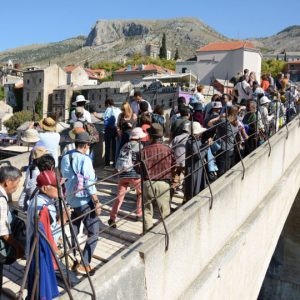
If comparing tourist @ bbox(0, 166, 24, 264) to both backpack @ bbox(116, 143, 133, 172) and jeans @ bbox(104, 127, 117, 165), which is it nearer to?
backpack @ bbox(116, 143, 133, 172)

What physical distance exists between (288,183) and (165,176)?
4582mm

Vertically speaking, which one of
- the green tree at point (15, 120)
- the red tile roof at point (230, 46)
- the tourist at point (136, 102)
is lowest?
the green tree at point (15, 120)

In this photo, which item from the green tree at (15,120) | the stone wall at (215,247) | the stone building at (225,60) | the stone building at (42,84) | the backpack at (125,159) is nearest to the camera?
the stone wall at (215,247)

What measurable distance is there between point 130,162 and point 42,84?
2832 inches

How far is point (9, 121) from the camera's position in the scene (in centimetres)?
6378

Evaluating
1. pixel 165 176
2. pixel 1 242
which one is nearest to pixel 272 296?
pixel 165 176

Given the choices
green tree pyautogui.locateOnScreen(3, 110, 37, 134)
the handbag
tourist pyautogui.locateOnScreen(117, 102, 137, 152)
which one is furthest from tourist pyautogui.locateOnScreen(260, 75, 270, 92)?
green tree pyautogui.locateOnScreen(3, 110, 37, 134)

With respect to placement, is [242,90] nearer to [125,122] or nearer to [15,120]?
[125,122]

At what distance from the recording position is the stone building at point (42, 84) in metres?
73.9

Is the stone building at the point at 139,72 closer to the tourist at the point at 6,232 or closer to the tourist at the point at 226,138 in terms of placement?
the tourist at the point at 226,138

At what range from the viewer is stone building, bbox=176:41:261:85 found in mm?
70625

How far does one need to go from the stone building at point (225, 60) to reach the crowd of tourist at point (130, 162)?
208 feet

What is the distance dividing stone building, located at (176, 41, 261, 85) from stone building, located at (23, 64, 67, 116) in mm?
28283

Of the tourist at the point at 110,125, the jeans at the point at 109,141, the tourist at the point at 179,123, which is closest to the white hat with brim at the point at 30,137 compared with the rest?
the tourist at the point at 179,123
